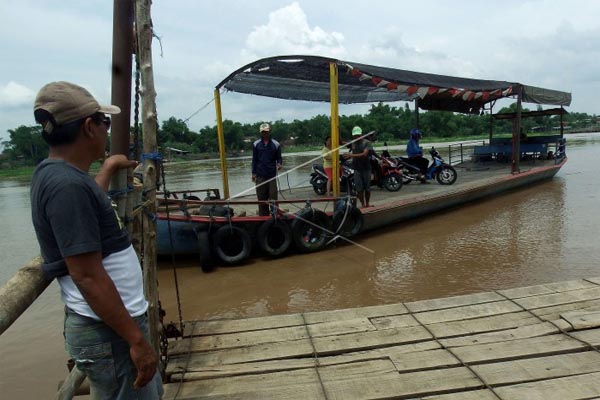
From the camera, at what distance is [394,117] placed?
45.1 meters

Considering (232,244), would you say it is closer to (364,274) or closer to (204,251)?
(204,251)

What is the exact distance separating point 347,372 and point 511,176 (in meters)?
10.2

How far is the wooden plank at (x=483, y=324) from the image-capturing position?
2.89 metres

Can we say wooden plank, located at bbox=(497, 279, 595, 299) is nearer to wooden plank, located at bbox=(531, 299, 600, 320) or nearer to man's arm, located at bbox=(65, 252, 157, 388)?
wooden plank, located at bbox=(531, 299, 600, 320)

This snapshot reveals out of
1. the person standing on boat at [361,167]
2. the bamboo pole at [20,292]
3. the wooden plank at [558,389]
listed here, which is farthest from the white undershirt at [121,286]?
the person standing on boat at [361,167]

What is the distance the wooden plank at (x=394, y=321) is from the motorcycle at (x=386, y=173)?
6790mm

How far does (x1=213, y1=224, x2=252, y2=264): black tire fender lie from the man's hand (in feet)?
14.7

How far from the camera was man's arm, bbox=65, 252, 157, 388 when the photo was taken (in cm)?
129

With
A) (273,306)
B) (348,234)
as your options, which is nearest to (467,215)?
(348,234)

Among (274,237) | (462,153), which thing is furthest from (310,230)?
(462,153)

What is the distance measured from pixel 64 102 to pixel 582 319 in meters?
3.15

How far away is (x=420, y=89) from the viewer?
8.13 meters

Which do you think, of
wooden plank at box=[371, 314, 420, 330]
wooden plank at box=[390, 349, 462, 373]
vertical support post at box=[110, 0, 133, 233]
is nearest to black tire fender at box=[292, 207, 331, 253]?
wooden plank at box=[371, 314, 420, 330]

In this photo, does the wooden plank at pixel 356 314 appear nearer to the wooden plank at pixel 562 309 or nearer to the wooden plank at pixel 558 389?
the wooden plank at pixel 562 309
